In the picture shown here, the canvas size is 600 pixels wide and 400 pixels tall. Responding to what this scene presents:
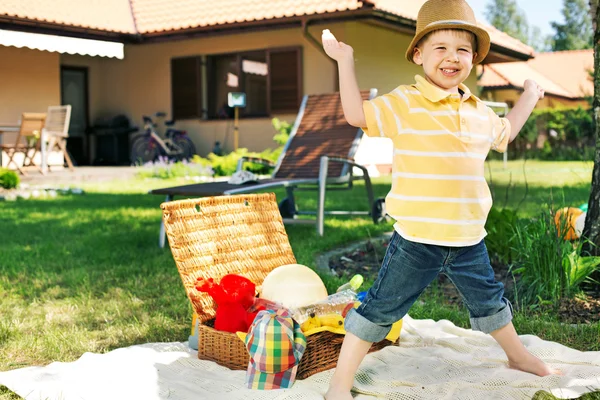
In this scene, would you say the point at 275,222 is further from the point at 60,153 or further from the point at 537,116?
the point at 537,116

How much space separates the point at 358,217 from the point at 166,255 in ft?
8.29

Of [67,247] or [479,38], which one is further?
[67,247]

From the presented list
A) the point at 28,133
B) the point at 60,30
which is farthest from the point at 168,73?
the point at 28,133

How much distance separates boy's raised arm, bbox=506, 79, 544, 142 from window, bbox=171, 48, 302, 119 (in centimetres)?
1109

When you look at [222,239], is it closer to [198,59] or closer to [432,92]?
[432,92]

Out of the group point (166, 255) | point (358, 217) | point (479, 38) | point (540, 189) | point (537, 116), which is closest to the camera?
point (479, 38)

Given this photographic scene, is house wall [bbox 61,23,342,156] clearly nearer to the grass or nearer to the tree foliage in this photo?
the grass

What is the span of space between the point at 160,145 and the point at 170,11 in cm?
292

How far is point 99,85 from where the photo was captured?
16781 mm

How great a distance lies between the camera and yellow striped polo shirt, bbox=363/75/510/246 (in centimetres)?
236

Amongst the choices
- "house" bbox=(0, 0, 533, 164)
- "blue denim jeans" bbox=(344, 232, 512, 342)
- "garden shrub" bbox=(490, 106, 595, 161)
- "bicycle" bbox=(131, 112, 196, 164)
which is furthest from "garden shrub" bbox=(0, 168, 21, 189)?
"garden shrub" bbox=(490, 106, 595, 161)

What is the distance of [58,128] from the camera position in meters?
12.5

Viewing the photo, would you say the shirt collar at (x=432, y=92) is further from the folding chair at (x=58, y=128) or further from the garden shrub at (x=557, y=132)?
the garden shrub at (x=557, y=132)

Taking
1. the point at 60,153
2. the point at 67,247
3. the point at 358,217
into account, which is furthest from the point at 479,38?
the point at 60,153
